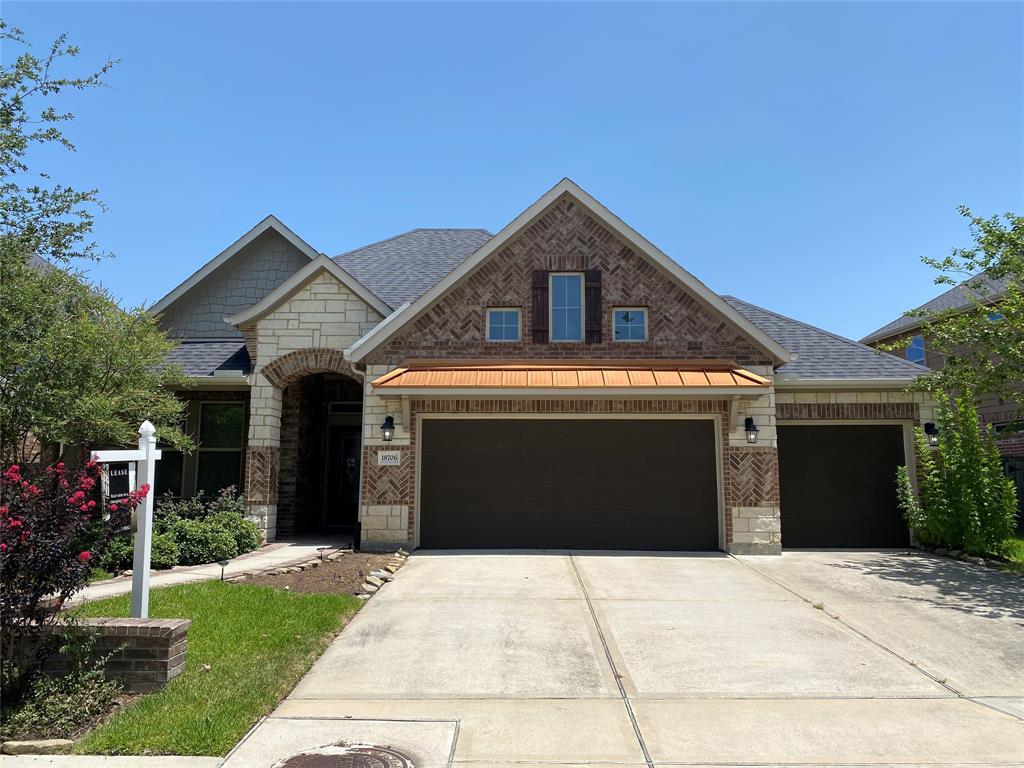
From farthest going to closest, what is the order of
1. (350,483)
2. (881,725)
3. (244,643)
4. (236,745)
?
1. (350,483)
2. (244,643)
3. (881,725)
4. (236,745)

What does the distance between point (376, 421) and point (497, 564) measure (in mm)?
3762

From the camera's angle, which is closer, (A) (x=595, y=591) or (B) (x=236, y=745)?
(B) (x=236, y=745)

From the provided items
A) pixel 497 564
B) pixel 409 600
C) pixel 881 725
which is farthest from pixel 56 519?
pixel 497 564

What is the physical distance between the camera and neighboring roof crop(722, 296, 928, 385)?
1364cm

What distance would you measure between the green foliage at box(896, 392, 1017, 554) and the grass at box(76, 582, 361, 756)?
11.0m

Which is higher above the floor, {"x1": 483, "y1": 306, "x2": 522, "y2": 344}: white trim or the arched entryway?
A: {"x1": 483, "y1": 306, "x2": 522, "y2": 344}: white trim

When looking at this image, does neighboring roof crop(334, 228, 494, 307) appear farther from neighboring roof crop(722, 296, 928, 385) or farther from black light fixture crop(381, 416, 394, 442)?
neighboring roof crop(722, 296, 928, 385)

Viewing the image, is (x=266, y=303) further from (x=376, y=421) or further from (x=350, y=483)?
(x=350, y=483)

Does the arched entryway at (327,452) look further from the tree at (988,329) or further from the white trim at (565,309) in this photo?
the tree at (988,329)

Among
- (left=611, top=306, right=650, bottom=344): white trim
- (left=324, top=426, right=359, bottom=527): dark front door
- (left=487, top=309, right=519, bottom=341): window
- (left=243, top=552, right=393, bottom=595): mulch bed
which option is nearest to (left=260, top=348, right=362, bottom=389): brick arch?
(left=487, top=309, right=519, bottom=341): window

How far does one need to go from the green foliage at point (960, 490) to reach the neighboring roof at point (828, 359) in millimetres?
1160

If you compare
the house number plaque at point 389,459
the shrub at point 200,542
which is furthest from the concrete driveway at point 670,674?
the shrub at point 200,542

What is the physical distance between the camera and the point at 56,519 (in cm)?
529

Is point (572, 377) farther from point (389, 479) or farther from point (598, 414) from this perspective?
point (389, 479)
